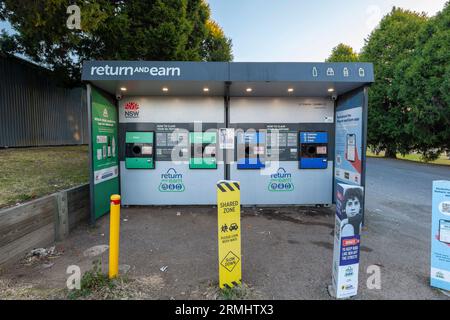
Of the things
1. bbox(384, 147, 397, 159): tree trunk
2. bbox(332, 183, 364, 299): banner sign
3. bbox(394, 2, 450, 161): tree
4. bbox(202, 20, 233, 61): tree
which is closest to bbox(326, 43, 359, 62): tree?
bbox(384, 147, 397, 159): tree trunk

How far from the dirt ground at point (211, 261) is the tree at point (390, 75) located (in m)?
15.0

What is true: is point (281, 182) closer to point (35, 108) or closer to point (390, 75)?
point (35, 108)

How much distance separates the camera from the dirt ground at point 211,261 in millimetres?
2818

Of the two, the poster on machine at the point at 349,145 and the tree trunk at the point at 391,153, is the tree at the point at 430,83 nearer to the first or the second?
the tree trunk at the point at 391,153

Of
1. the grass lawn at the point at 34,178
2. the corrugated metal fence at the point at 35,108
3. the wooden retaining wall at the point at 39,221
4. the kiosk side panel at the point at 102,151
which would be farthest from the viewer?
the corrugated metal fence at the point at 35,108

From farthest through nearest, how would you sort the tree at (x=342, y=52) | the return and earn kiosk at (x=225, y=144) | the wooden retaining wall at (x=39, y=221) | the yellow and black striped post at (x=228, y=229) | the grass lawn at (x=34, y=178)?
the tree at (x=342, y=52)
the return and earn kiosk at (x=225, y=144)
the grass lawn at (x=34, y=178)
the wooden retaining wall at (x=39, y=221)
the yellow and black striped post at (x=228, y=229)

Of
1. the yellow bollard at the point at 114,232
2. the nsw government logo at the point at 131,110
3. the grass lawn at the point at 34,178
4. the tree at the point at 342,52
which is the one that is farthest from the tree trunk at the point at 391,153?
the yellow bollard at the point at 114,232

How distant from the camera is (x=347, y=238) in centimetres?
258

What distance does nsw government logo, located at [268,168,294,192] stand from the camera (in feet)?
20.1

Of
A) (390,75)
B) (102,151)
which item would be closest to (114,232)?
(102,151)


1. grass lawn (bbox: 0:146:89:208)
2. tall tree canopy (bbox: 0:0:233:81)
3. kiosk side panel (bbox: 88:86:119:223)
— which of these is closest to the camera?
grass lawn (bbox: 0:146:89:208)

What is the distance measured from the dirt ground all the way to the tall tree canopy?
6.04 metres

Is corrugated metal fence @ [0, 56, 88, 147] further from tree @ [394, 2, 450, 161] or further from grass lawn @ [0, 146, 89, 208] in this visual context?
tree @ [394, 2, 450, 161]

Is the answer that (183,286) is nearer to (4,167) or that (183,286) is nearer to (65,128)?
(4,167)
